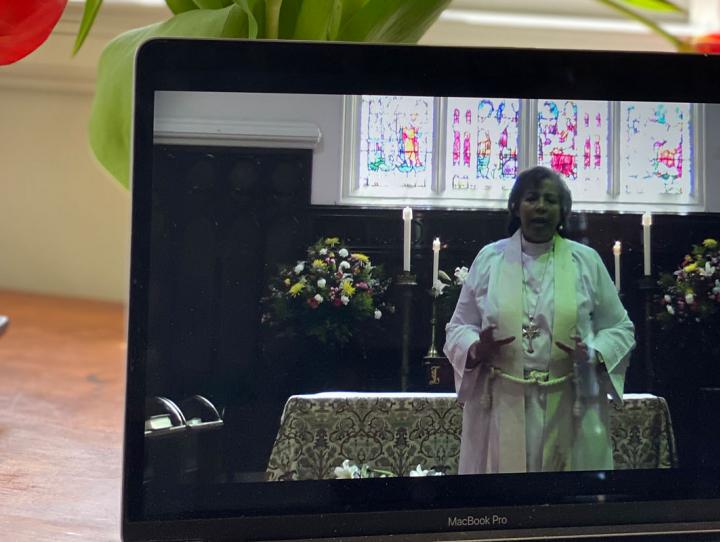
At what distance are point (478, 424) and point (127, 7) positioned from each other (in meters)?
0.77

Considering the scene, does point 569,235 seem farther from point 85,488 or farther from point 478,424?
point 85,488

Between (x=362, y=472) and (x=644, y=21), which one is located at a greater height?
(x=644, y=21)

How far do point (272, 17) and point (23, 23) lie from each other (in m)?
0.15

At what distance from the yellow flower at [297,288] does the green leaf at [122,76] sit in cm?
15

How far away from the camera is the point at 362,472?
1.40 feet

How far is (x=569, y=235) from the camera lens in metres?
0.44

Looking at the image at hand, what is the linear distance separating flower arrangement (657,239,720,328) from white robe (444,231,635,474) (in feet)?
0.09

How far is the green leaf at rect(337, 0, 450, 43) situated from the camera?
467mm

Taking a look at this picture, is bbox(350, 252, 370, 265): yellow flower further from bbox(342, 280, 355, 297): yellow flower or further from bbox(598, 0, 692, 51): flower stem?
bbox(598, 0, 692, 51): flower stem

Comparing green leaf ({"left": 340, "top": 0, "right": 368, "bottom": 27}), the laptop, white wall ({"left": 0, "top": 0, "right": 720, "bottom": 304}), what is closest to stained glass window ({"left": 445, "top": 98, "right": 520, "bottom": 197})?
the laptop

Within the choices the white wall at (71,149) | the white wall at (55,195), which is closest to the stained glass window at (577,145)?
the white wall at (71,149)

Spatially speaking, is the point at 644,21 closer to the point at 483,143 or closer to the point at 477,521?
the point at 483,143

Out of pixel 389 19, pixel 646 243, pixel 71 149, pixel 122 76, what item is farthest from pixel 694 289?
pixel 71 149

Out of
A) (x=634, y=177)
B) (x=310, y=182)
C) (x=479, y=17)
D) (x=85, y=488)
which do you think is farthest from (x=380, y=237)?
(x=479, y=17)
